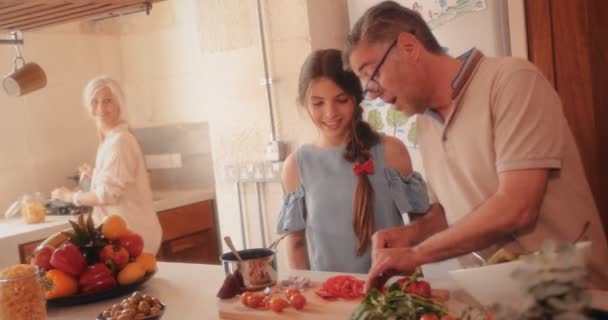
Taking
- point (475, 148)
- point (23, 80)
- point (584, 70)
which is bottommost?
point (475, 148)

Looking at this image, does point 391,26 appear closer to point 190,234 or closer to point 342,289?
point 342,289

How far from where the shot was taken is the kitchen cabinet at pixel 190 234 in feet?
12.2

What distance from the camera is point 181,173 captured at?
170 inches

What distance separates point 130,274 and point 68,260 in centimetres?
16

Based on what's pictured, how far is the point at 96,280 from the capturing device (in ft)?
5.41

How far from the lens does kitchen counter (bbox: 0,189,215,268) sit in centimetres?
301

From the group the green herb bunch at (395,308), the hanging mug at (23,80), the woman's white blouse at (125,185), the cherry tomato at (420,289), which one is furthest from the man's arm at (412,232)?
the woman's white blouse at (125,185)

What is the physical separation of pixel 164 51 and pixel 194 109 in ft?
1.44

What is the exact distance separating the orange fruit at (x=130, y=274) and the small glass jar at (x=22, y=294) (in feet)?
1.02

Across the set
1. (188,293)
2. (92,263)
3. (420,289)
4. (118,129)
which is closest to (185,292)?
(188,293)

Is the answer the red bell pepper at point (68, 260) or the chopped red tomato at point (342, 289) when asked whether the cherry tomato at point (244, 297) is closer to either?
the chopped red tomato at point (342, 289)

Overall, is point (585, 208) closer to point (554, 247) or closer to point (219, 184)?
point (554, 247)

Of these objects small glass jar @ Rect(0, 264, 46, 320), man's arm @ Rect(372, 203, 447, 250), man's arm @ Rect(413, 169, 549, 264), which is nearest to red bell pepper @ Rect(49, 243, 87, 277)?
small glass jar @ Rect(0, 264, 46, 320)

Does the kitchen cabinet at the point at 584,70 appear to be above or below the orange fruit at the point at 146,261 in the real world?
above
